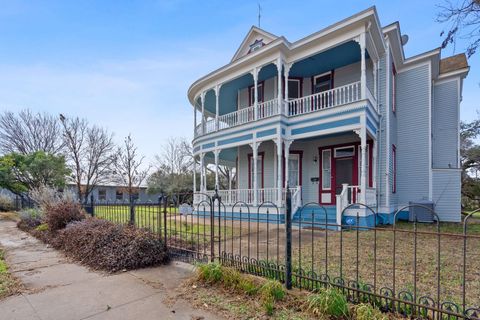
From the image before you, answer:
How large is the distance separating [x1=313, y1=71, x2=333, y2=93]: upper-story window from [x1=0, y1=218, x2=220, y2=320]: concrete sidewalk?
10064 millimetres

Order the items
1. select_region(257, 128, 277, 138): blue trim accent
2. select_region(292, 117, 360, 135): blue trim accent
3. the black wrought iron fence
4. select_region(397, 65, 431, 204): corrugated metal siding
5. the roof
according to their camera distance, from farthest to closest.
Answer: the roof → select_region(397, 65, 431, 204): corrugated metal siding → select_region(257, 128, 277, 138): blue trim accent → select_region(292, 117, 360, 135): blue trim accent → the black wrought iron fence

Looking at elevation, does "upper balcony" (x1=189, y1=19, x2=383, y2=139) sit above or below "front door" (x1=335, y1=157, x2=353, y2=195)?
above

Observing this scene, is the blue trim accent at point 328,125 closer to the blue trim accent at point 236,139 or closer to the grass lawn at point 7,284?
the blue trim accent at point 236,139

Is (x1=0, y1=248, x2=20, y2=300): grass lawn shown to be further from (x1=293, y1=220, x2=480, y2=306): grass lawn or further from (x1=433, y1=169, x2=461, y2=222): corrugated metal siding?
(x1=433, y1=169, x2=461, y2=222): corrugated metal siding

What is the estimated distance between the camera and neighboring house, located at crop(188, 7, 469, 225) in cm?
948

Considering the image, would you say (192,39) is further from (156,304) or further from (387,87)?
(156,304)

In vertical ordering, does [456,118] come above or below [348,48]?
below

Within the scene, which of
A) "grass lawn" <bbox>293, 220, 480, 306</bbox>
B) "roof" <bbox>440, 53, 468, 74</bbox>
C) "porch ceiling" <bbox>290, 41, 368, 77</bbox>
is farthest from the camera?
"roof" <bbox>440, 53, 468, 74</bbox>

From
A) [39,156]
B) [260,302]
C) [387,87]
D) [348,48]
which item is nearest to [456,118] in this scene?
[387,87]

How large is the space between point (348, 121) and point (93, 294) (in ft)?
28.8

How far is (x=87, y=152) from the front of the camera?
30312mm

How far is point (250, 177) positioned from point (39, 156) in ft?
47.2

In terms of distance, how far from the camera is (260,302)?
120 inches

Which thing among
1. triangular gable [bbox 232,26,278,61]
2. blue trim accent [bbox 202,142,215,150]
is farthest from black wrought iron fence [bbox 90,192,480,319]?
triangular gable [bbox 232,26,278,61]
